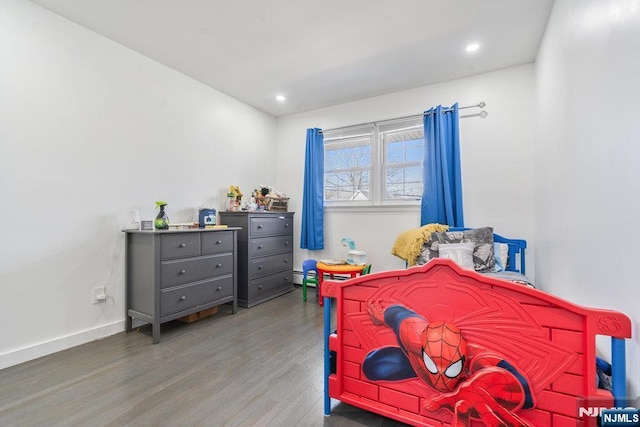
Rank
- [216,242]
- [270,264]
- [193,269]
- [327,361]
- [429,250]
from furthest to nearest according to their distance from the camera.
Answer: [270,264] → [216,242] → [429,250] → [193,269] → [327,361]

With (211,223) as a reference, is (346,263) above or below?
below

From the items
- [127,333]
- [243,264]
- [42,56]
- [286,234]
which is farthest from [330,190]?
[42,56]

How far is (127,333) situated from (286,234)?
2.04 meters

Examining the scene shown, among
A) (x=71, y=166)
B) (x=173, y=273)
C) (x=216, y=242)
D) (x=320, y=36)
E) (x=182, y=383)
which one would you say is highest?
(x=320, y=36)

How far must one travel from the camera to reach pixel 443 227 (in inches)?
115

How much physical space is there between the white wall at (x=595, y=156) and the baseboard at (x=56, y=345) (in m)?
3.34

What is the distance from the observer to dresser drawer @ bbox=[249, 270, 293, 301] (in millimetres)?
3310

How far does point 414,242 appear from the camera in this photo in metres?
2.77

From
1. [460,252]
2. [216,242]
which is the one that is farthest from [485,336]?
[216,242]

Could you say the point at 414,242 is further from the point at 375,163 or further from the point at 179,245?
the point at 179,245

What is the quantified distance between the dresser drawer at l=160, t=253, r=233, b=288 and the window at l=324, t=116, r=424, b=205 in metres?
1.80

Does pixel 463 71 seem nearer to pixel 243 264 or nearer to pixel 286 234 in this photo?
pixel 286 234

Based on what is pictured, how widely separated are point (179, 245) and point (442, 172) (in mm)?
2821

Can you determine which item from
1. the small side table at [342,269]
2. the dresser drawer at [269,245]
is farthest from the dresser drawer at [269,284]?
the small side table at [342,269]
